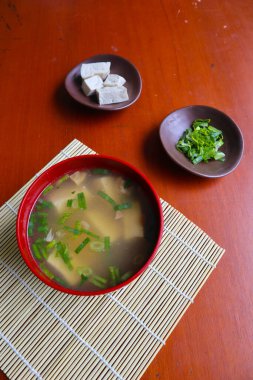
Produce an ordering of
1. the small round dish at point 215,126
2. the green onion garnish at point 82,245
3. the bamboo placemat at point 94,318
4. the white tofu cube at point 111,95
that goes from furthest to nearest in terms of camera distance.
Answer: the white tofu cube at point 111,95 < the small round dish at point 215,126 < the green onion garnish at point 82,245 < the bamboo placemat at point 94,318

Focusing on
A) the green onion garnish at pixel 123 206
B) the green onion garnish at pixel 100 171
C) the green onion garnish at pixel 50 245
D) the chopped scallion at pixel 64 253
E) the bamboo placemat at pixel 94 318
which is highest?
the green onion garnish at pixel 100 171

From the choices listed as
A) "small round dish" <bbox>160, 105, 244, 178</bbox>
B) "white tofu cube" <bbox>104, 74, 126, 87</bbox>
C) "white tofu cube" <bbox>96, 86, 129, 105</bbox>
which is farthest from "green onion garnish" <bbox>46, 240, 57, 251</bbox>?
"white tofu cube" <bbox>104, 74, 126, 87</bbox>

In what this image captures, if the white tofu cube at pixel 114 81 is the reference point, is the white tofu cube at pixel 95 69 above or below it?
above

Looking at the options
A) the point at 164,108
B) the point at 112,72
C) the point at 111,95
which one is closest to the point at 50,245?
the point at 111,95

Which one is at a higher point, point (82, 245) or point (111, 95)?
point (111, 95)

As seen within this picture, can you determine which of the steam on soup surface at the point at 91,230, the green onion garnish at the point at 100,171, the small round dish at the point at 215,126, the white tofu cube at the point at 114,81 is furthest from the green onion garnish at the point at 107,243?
the white tofu cube at the point at 114,81

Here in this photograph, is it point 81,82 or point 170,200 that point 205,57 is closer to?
point 81,82

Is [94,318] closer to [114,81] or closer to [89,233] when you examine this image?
[89,233]

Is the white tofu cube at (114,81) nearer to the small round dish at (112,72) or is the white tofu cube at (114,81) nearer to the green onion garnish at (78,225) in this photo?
the small round dish at (112,72)
